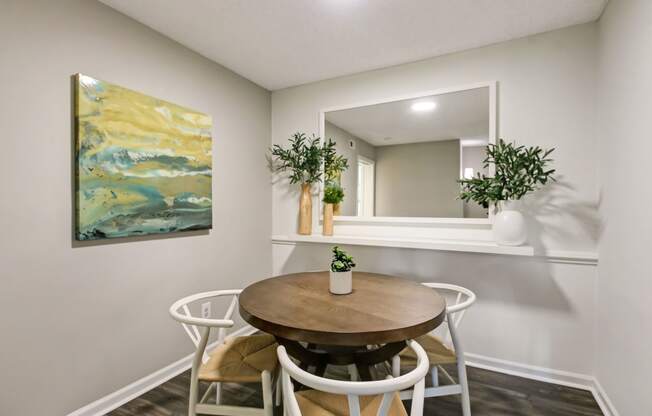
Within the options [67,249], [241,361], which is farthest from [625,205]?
[67,249]

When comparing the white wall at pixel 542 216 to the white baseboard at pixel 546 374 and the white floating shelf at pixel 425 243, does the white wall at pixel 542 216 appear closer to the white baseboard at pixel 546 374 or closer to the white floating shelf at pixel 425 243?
the white baseboard at pixel 546 374

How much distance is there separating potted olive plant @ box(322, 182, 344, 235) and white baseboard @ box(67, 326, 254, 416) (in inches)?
57.5

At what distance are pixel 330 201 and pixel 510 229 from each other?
1.42 metres

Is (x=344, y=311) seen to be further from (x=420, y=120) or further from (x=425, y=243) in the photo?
(x=420, y=120)

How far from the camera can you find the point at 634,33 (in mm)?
1492

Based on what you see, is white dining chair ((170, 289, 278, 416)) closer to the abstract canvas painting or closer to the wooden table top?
the wooden table top

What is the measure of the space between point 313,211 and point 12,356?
2.16 metres

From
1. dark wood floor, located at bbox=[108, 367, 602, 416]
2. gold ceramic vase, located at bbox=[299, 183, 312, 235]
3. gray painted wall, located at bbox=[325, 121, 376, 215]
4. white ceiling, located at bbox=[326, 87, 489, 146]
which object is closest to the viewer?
dark wood floor, located at bbox=[108, 367, 602, 416]

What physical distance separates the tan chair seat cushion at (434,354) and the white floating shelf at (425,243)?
0.71 meters

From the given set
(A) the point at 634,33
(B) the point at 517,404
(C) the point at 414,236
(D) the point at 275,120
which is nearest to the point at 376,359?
(B) the point at 517,404

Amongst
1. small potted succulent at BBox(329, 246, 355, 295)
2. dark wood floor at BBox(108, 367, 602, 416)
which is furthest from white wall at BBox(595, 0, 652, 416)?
small potted succulent at BBox(329, 246, 355, 295)

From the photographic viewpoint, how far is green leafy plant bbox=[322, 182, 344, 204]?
285cm

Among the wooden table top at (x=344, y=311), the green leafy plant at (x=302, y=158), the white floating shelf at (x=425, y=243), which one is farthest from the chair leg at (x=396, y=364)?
the green leafy plant at (x=302, y=158)

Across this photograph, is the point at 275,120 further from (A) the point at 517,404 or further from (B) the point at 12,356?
(A) the point at 517,404
